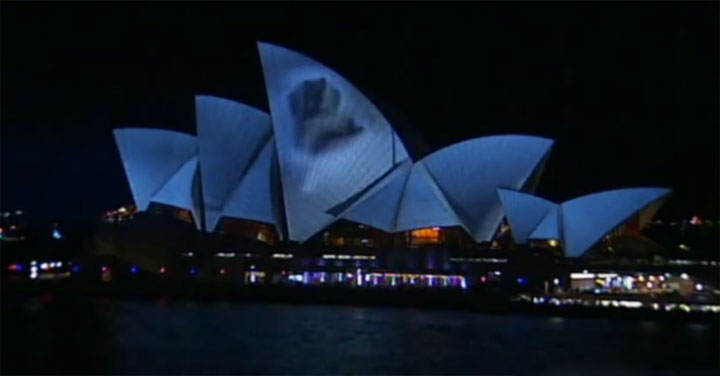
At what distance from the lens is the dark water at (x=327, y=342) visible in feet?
40.2

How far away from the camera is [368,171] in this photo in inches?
989

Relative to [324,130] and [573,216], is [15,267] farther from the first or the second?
[573,216]

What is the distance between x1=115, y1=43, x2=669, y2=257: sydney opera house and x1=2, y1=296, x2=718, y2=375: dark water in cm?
406

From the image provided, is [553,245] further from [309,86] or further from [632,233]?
[309,86]

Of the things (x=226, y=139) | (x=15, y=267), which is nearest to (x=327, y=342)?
(x=226, y=139)

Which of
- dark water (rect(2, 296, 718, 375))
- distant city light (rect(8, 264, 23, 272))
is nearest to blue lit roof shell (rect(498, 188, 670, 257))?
dark water (rect(2, 296, 718, 375))

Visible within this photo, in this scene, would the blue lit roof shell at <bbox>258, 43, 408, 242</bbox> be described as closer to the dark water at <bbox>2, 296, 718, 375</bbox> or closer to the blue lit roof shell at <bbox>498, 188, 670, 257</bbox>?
the blue lit roof shell at <bbox>498, 188, 670, 257</bbox>

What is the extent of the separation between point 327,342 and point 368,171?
10374 mm

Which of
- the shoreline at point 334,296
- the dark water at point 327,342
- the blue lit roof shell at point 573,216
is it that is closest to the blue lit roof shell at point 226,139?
the shoreline at point 334,296

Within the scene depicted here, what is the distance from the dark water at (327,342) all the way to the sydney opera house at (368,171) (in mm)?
4060

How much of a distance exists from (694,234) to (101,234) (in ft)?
59.6

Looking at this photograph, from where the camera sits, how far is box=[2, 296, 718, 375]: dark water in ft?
40.2

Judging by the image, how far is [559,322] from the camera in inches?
784

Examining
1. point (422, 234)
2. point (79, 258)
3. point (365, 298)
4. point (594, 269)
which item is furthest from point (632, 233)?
point (79, 258)
